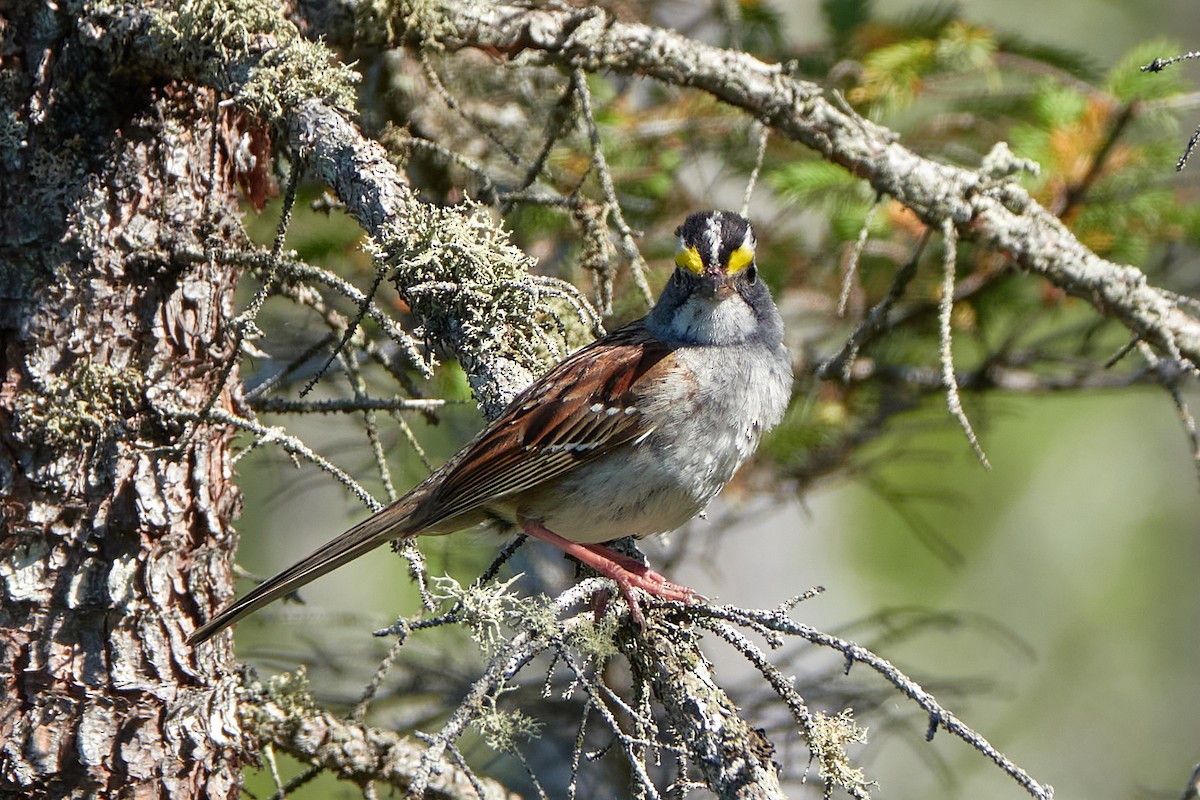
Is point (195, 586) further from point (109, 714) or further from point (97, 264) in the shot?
point (97, 264)

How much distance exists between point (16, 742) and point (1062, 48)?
485 centimetres

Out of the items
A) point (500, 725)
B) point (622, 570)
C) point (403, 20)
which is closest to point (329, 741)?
point (622, 570)

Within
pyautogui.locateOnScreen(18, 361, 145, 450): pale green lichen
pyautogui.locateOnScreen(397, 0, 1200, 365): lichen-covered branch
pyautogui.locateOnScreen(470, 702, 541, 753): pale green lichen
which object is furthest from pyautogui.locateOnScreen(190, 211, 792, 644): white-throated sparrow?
pyautogui.locateOnScreen(470, 702, 541, 753): pale green lichen

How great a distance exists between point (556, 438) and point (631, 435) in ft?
0.74

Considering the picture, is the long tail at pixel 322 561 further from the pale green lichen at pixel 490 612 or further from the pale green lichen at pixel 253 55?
the pale green lichen at pixel 253 55

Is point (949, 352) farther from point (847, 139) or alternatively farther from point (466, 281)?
point (466, 281)

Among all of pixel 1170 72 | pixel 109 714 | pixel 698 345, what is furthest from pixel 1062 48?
pixel 109 714

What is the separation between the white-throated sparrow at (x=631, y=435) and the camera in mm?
3367

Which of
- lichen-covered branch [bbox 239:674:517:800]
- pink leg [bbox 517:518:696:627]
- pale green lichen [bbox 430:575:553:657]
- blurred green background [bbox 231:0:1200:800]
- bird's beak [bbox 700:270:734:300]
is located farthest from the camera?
blurred green background [bbox 231:0:1200:800]

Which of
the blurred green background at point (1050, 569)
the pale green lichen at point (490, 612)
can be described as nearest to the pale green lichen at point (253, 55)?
the pale green lichen at point (490, 612)

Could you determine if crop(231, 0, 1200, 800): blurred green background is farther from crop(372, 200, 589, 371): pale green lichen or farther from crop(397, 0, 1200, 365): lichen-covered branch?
crop(372, 200, 589, 371): pale green lichen

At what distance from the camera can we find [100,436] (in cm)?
286

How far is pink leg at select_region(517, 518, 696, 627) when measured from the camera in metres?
2.77

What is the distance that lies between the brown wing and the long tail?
93 millimetres
